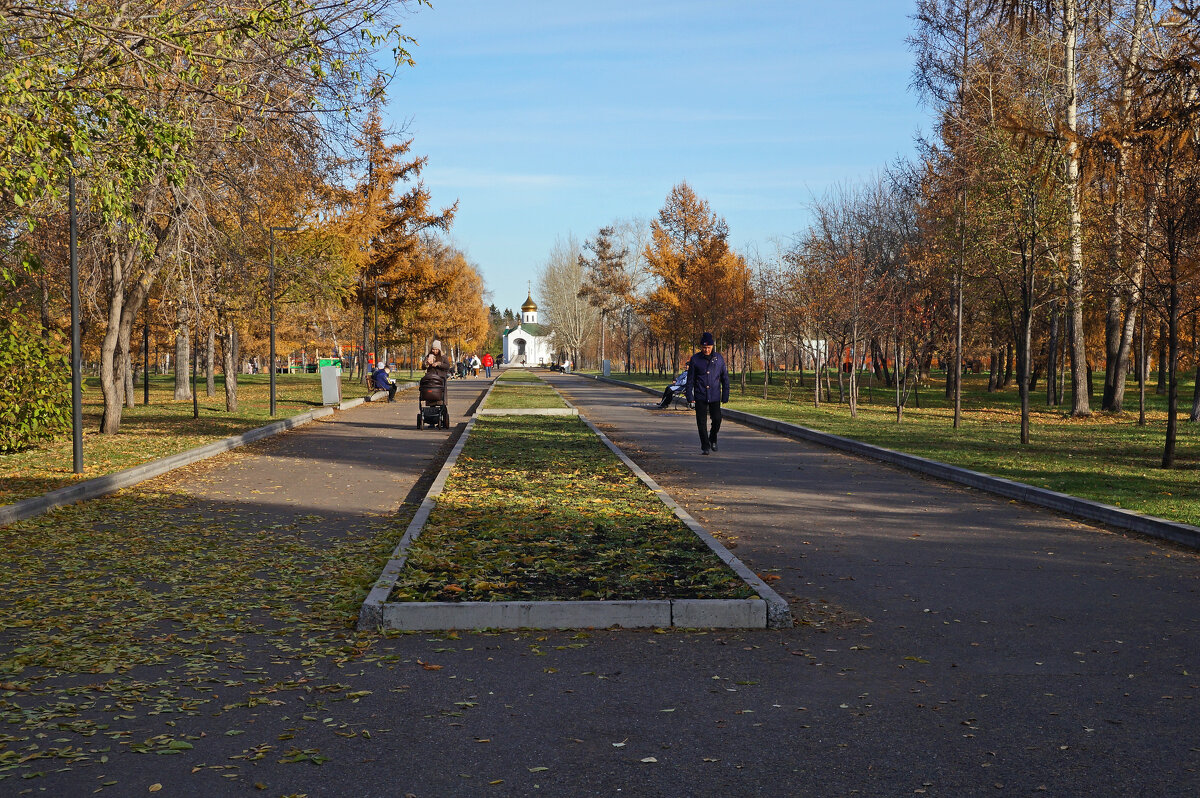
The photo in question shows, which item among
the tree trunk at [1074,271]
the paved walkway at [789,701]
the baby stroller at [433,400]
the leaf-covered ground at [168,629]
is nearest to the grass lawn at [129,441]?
the leaf-covered ground at [168,629]

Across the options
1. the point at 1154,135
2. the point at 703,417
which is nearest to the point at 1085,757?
the point at 1154,135

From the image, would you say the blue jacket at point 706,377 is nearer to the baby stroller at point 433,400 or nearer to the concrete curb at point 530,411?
the baby stroller at point 433,400

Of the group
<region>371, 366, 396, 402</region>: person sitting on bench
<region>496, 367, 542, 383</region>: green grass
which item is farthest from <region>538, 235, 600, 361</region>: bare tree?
<region>371, 366, 396, 402</region>: person sitting on bench

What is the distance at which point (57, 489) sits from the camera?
12.2m

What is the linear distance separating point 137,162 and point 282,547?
16.9ft

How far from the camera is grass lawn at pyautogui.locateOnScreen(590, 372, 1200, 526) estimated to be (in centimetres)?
1274

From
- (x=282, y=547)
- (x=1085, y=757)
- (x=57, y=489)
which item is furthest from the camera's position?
(x=57, y=489)

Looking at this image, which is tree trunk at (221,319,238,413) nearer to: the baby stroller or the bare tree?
the baby stroller

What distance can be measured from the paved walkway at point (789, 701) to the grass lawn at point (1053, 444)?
4083 millimetres

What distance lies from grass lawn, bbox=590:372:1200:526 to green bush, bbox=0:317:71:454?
1408 centimetres

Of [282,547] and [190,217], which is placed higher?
[190,217]

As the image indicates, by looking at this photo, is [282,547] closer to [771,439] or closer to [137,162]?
[137,162]

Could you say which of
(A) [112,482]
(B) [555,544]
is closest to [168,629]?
(B) [555,544]

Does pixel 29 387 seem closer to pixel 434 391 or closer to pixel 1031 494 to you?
pixel 434 391
